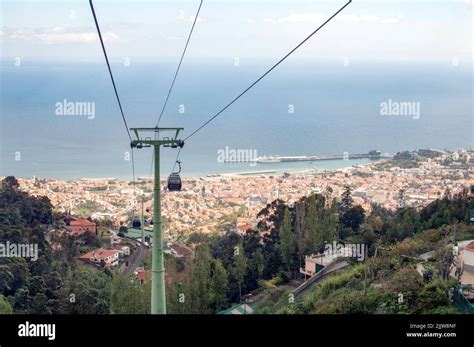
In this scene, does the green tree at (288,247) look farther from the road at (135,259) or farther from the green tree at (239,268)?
the road at (135,259)

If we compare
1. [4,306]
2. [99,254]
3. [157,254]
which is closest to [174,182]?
[157,254]

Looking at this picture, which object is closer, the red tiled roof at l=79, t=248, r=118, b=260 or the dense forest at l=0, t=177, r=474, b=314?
the dense forest at l=0, t=177, r=474, b=314

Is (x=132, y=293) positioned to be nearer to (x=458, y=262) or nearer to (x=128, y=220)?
(x=458, y=262)

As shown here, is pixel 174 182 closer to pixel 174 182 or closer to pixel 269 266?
pixel 174 182

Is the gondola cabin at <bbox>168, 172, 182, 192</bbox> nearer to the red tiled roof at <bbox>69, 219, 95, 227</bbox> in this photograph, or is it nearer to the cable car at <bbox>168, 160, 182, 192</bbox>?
the cable car at <bbox>168, 160, 182, 192</bbox>

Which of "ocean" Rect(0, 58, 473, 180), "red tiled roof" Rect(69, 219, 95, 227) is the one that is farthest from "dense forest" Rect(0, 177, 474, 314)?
"ocean" Rect(0, 58, 473, 180)
